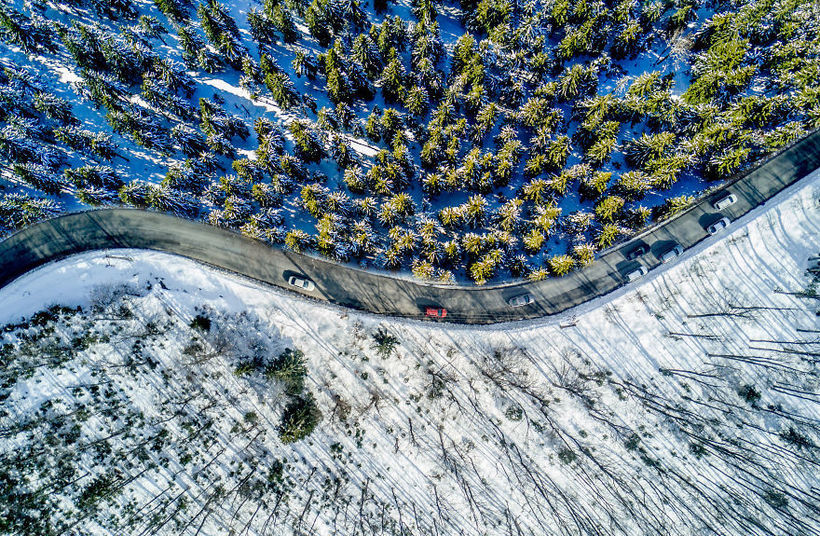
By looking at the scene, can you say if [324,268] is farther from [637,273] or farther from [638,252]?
[638,252]

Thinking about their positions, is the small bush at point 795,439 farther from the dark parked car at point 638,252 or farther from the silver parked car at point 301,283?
the silver parked car at point 301,283

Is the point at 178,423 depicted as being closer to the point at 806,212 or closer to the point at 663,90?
the point at 663,90

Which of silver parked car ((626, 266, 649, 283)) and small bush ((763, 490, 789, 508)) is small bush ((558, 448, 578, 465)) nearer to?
silver parked car ((626, 266, 649, 283))

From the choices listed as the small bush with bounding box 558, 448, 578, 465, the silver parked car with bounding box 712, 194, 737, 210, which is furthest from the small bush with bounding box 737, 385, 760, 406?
the silver parked car with bounding box 712, 194, 737, 210

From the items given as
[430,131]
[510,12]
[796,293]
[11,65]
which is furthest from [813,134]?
[11,65]

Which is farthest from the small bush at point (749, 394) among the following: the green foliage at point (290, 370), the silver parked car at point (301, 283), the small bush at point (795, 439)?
the silver parked car at point (301, 283)

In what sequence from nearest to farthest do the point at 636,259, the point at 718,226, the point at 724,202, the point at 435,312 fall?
the point at 435,312
the point at 636,259
the point at 718,226
the point at 724,202

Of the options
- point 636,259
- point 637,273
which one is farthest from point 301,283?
point 636,259
